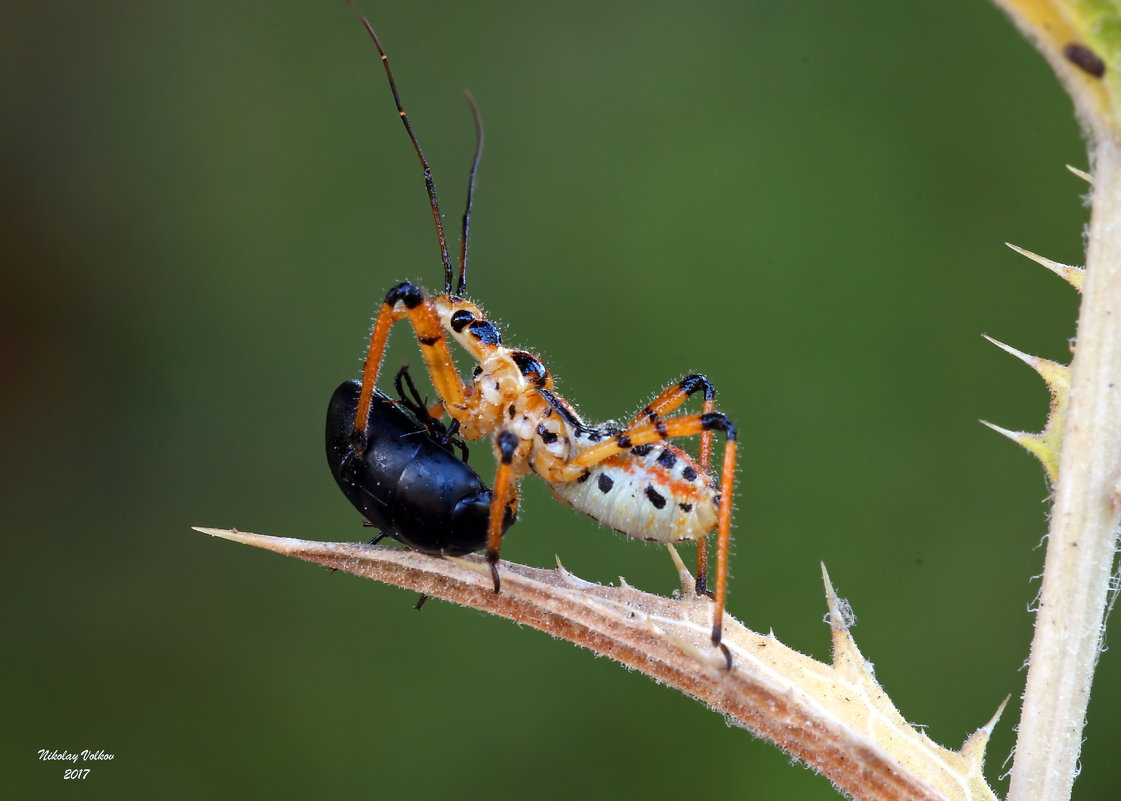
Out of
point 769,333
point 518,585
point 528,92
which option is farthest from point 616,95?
point 518,585

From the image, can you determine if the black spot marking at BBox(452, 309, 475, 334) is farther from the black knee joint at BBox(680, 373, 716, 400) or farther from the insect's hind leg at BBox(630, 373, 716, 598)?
the black knee joint at BBox(680, 373, 716, 400)

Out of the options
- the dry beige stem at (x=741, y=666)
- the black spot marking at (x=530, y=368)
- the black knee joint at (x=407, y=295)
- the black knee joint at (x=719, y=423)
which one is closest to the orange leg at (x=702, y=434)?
the black knee joint at (x=719, y=423)

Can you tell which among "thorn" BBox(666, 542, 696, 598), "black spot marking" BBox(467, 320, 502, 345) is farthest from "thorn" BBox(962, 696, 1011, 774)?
"black spot marking" BBox(467, 320, 502, 345)

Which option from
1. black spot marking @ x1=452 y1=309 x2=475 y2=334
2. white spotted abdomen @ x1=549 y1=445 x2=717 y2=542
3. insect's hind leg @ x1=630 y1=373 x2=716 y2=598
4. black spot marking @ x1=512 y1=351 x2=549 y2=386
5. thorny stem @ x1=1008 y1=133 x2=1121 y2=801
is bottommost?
thorny stem @ x1=1008 y1=133 x2=1121 y2=801

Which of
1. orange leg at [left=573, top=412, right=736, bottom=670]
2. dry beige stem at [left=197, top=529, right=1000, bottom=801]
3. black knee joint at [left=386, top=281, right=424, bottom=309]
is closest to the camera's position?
dry beige stem at [left=197, top=529, right=1000, bottom=801]

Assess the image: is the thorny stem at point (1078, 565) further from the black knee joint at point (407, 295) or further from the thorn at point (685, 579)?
the black knee joint at point (407, 295)

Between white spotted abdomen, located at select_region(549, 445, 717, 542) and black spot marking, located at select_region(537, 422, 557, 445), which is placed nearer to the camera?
white spotted abdomen, located at select_region(549, 445, 717, 542)

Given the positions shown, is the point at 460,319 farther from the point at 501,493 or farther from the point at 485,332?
the point at 501,493
